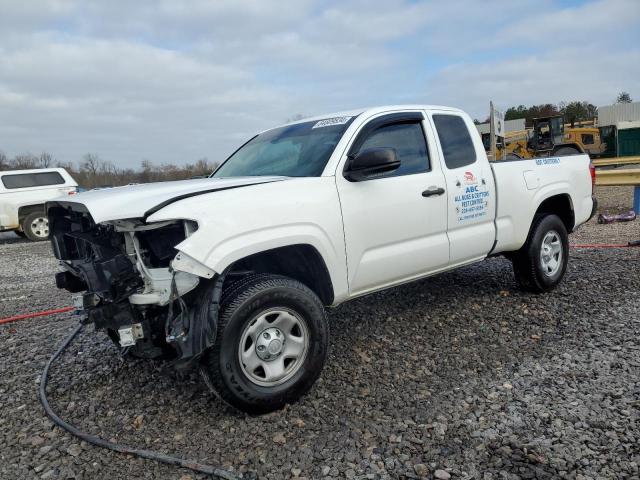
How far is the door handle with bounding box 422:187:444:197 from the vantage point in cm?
381

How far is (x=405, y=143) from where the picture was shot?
399cm

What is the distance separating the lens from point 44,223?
13688 millimetres

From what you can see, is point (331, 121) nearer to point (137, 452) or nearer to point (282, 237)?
point (282, 237)

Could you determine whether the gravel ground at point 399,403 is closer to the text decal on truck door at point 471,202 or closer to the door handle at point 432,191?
the text decal on truck door at point 471,202

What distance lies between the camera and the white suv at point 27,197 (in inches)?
515

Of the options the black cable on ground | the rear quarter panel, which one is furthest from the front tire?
the rear quarter panel

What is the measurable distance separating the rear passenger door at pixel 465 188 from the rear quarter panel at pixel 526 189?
0.16m

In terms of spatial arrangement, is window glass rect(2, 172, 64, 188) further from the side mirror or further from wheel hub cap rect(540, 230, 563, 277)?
wheel hub cap rect(540, 230, 563, 277)

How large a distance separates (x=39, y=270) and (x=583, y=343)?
874 cm

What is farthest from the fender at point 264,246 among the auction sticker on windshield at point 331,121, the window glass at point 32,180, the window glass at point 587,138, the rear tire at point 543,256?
the window glass at point 587,138

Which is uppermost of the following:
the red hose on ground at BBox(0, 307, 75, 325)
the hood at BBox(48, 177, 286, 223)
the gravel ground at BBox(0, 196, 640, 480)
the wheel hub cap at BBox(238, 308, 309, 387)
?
the hood at BBox(48, 177, 286, 223)

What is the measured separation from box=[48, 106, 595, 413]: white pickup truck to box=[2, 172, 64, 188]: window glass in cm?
1137

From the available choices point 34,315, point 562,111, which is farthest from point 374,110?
point 562,111

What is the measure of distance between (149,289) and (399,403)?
165 centimetres
